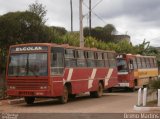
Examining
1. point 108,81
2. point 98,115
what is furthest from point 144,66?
point 98,115

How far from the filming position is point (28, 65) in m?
22.8

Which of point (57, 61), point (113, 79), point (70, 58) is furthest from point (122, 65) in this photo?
point (57, 61)

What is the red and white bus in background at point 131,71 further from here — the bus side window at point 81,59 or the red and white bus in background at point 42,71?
the red and white bus in background at point 42,71

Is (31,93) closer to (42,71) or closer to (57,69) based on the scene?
(42,71)

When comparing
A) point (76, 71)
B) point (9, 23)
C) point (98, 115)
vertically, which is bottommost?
point (98, 115)

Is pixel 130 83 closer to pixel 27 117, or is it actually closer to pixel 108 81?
pixel 108 81

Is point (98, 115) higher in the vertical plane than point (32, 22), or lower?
lower

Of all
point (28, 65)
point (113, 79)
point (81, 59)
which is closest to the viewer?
point (28, 65)

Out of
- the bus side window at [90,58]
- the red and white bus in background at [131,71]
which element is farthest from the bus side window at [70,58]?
the red and white bus in background at [131,71]

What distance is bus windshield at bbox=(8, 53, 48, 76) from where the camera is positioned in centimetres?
2261

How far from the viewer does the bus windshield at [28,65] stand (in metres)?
22.6

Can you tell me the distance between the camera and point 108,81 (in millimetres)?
30828

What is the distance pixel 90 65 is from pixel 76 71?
94.6 inches

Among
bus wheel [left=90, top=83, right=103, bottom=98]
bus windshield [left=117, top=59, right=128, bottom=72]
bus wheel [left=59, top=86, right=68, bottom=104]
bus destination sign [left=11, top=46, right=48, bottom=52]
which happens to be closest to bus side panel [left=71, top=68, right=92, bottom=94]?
bus wheel [left=59, top=86, right=68, bottom=104]
